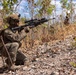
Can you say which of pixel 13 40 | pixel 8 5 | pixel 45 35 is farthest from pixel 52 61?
pixel 8 5

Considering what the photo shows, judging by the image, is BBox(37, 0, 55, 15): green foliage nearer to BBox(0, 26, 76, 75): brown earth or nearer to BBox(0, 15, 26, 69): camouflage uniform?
BBox(0, 26, 76, 75): brown earth

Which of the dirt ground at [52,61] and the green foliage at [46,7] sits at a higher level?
the green foliage at [46,7]

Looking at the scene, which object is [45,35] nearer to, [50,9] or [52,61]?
[50,9]

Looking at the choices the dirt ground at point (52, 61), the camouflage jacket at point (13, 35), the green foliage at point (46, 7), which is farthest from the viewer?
the green foliage at point (46, 7)

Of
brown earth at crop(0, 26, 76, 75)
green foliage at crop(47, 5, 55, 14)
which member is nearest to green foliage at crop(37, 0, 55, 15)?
green foliage at crop(47, 5, 55, 14)

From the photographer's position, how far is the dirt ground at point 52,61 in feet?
21.1

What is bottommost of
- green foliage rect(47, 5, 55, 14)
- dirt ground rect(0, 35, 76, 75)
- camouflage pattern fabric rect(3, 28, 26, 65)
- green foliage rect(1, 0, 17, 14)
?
dirt ground rect(0, 35, 76, 75)

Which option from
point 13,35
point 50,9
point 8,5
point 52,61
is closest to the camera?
point 13,35

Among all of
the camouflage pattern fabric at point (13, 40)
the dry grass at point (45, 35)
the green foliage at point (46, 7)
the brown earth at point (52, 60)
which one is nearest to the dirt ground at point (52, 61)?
the brown earth at point (52, 60)

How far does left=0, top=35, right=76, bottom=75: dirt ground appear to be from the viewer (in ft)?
21.1

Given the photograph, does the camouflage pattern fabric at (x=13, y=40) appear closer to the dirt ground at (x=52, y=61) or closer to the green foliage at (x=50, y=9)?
the dirt ground at (x=52, y=61)

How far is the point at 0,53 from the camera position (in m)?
7.22

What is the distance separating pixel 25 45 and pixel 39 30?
1119 millimetres

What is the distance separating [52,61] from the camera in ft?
23.0
